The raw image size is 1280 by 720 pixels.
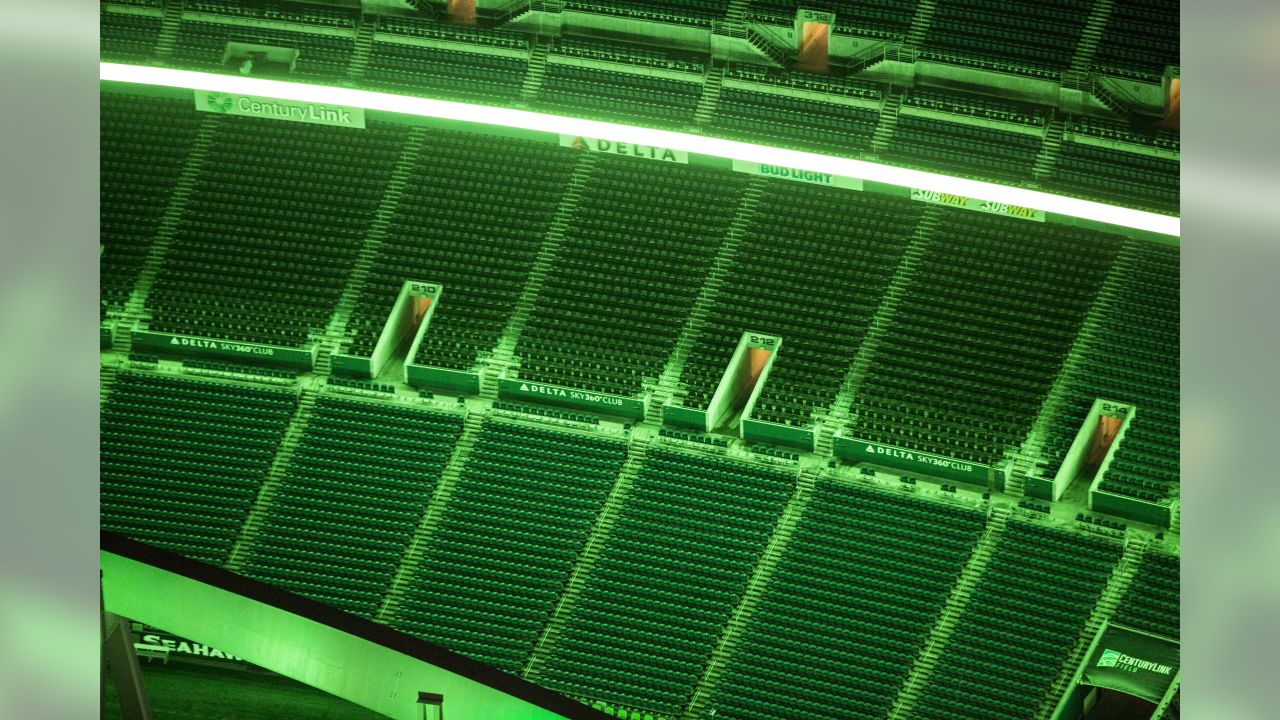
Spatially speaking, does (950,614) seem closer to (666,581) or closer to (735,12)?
(666,581)

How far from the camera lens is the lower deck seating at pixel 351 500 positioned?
17.5 m

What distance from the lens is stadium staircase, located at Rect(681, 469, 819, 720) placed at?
16.1 meters

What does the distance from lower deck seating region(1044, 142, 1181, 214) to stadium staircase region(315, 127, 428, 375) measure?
9.95 meters

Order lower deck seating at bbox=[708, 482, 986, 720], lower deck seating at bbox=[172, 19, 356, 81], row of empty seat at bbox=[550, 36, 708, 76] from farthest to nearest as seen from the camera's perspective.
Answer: lower deck seating at bbox=[172, 19, 356, 81] → row of empty seat at bbox=[550, 36, 708, 76] → lower deck seating at bbox=[708, 482, 986, 720]

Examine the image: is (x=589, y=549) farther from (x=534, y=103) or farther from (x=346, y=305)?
(x=534, y=103)

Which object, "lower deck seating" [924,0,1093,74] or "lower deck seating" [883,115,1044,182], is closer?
"lower deck seating" [883,115,1044,182]

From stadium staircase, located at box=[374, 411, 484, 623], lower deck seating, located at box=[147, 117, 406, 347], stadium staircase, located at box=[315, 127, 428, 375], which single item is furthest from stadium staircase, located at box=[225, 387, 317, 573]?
stadium staircase, located at box=[374, 411, 484, 623]

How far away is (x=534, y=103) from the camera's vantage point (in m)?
20.7

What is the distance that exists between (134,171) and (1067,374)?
15052mm

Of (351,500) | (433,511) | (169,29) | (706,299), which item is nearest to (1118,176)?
(706,299)

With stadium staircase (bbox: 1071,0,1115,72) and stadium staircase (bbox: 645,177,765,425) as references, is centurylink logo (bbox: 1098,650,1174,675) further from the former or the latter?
stadium staircase (bbox: 1071,0,1115,72)

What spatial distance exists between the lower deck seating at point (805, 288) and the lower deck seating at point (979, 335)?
53 centimetres

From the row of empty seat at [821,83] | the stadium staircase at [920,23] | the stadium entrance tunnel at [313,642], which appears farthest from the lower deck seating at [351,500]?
the stadium staircase at [920,23]
